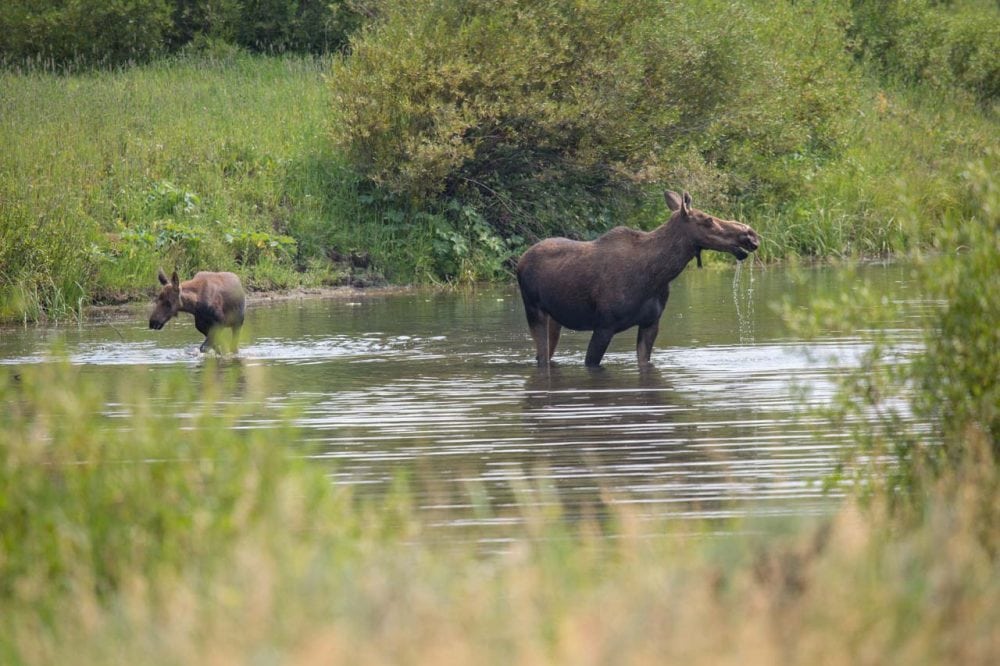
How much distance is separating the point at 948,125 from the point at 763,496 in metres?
28.5

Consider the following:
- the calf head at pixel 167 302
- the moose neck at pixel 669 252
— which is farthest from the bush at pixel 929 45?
the calf head at pixel 167 302

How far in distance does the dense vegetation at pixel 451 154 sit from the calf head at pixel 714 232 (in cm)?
945

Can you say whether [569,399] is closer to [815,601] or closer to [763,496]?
[763,496]

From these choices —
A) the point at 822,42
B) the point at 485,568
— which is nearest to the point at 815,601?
the point at 485,568

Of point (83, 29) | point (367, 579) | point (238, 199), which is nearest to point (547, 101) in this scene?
point (238, 199)

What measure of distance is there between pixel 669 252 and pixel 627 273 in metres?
0.45

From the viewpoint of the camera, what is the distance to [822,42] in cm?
3500

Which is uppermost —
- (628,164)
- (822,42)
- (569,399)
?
(822,42)

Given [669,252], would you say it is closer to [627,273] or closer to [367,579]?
[627,273]

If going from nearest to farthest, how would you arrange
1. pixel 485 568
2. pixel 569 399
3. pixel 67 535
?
1. pixel 67 535
2. pixel 485 568
3. pixel 569 399

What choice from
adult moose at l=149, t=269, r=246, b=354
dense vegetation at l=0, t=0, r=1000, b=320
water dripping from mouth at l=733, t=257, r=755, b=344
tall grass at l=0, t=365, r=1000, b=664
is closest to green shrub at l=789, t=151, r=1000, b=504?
tall grass at l=0, t=365, r=1000, b=664

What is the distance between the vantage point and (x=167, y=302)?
1803cm

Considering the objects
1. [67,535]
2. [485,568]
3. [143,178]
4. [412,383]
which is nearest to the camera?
[67,535]

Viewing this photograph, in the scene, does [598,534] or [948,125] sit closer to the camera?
[598,534]
